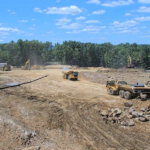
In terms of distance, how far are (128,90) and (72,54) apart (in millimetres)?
53597

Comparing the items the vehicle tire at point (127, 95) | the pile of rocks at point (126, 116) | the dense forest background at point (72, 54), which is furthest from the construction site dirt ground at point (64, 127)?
the dense forest background at point (72, 54)

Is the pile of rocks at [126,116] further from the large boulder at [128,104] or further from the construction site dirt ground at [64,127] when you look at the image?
the large boulder at [128,104]

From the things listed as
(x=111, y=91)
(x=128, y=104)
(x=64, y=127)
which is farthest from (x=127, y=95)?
(x=64, y=127)

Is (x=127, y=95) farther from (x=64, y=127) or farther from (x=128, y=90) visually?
(x=64, y=127)

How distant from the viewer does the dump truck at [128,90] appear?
16344 millimetres

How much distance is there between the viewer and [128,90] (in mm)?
17312

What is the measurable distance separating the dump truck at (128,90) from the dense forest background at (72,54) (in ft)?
141

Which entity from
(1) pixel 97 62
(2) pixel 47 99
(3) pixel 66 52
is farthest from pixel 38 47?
(2) pixel 47 99

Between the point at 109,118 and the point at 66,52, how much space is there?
5745 centimetres

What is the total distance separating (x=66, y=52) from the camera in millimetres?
69688

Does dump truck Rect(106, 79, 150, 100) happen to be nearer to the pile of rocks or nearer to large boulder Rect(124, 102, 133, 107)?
large boulder Rect(124, 102, 133, 107)

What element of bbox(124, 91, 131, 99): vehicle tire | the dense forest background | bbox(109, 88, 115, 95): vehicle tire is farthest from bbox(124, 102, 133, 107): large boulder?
the dense forest background

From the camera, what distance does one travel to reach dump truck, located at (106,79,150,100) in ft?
53.6

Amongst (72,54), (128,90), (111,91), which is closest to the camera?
(128,90)
